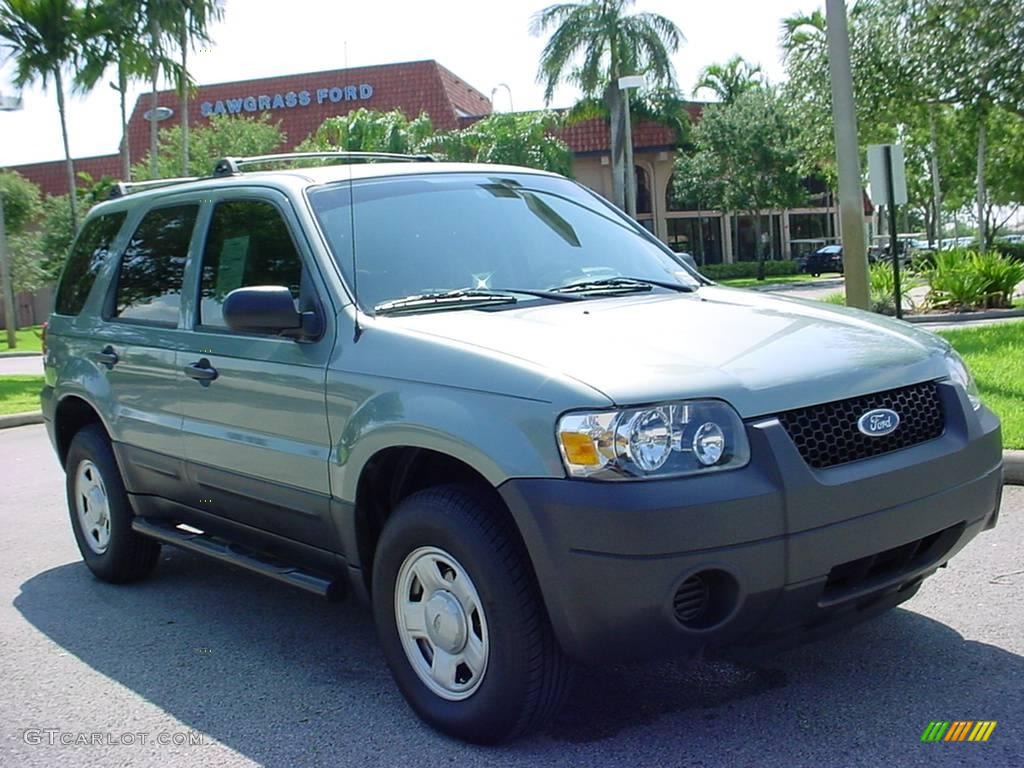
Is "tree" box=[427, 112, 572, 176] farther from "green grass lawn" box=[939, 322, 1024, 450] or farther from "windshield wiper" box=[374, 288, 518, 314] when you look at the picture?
"windshield wiper" box=[374, 288, 518, 314]

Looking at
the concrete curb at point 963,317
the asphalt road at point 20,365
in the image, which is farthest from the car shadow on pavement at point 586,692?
the asphalt road at point 20,365

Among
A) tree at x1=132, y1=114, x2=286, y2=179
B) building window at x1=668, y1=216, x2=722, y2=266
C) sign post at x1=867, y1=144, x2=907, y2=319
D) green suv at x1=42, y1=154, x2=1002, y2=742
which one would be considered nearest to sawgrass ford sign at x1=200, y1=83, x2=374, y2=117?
tree at x1=132, y1=114, x2=286, y2=179

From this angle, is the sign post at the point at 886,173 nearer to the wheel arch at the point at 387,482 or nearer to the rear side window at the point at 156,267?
the rear side window at the point at 156,267

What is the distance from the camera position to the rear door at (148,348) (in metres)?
5.18

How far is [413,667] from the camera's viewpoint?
3898 mm

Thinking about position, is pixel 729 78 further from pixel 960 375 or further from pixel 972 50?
pixel 960 375

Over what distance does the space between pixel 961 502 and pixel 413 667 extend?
1870 mm

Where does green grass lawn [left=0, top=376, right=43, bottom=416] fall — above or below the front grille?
below

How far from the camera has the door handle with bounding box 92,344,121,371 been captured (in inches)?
220

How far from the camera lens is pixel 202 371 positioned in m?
4.82

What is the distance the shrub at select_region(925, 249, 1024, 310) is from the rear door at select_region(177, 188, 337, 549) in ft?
57.9

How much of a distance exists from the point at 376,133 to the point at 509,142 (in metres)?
5.24

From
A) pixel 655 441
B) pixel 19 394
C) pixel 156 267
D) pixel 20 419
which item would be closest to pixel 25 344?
pixel 19 394

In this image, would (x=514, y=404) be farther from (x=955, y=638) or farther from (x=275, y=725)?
(x=955, y=638)
